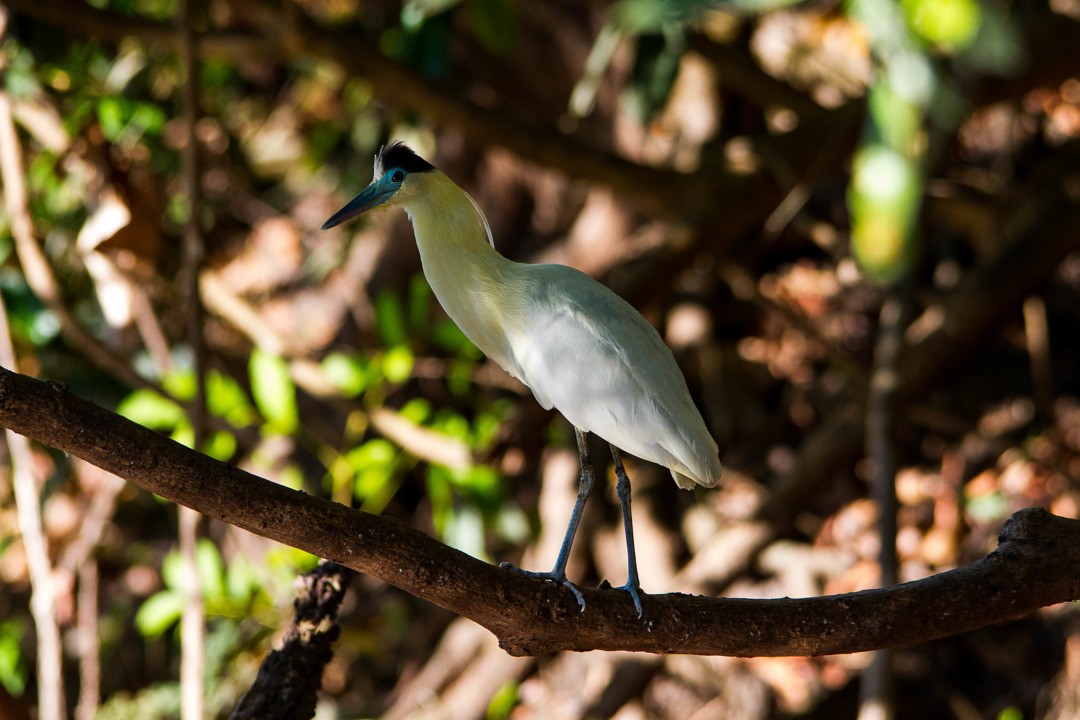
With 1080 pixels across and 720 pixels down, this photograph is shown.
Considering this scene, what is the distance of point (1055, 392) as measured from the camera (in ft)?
10.2

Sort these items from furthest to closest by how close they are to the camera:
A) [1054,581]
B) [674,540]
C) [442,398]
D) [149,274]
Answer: [442,398]
[674,540]
[149,274]
[1054,581]

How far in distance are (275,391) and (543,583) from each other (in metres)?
1.34

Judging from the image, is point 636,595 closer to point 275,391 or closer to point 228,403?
point 275,391

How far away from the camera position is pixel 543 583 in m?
1.24

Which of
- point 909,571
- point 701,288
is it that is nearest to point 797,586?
point 909,571

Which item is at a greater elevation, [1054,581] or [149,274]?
[149,274]

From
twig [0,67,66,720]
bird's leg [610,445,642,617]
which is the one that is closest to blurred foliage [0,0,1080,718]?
twig [0,67,66,720]

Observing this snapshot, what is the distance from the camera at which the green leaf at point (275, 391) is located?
2.43 metres

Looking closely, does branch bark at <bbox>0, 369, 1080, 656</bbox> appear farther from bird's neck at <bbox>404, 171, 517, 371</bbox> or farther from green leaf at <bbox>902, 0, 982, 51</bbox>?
green leaf at <bbox>902, 0, 982, 51</bbox>

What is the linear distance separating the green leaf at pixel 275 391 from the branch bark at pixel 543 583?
1.31 m

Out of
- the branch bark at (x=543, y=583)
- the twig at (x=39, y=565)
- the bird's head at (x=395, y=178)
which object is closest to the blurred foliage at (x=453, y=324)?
the twig at (x=39, y=565)

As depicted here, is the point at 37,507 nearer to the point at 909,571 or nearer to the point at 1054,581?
the point at 1054,581

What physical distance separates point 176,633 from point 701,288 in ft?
5.82

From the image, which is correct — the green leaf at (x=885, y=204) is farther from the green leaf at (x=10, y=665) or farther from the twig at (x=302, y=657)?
the green leaf at (x=10, y=665)
